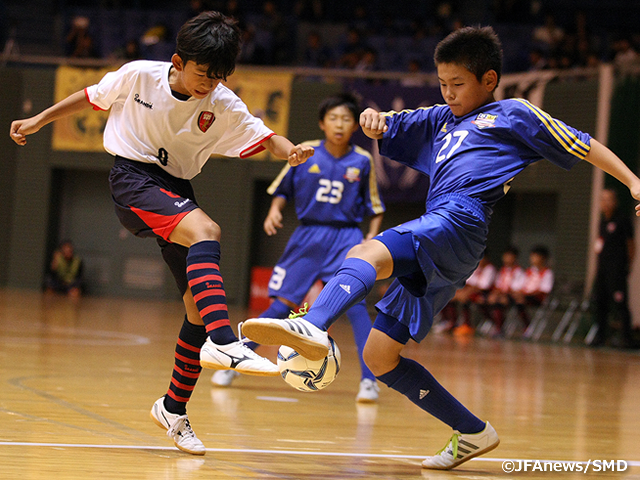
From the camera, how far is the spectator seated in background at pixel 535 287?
1128 cm

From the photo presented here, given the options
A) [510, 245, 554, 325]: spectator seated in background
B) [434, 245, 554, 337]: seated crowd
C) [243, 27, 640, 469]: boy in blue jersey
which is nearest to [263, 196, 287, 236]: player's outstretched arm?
[243, 27, 640, 469]: boy in blue jersey

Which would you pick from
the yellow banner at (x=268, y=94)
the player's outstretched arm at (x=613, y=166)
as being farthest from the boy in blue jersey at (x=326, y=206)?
the yellow banner at (x=268, y=94)

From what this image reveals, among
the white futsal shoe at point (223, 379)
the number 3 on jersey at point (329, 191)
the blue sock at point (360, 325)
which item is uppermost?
the number 3 on jersey at point (329, 191)

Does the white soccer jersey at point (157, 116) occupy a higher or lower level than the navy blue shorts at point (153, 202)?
higher

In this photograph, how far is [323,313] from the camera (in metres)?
2.46

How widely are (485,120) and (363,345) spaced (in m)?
2.30

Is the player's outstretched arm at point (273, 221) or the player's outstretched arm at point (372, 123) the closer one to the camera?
the player's outstretched arm at point (372, 123)

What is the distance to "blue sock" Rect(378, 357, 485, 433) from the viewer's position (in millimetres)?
3107

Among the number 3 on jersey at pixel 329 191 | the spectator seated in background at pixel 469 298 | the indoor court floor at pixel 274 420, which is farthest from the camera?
the spectator seated in background at pixel 469 298

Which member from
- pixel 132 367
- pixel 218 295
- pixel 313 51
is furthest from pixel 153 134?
pixel 313 51

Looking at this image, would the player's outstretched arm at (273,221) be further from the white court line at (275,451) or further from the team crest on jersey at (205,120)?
the white court line at (275,451)

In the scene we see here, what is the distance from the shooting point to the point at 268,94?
1438cm

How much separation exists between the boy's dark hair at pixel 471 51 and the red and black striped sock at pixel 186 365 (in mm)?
1498

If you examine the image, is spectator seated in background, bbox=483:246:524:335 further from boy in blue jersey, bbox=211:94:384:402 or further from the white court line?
the white court line
